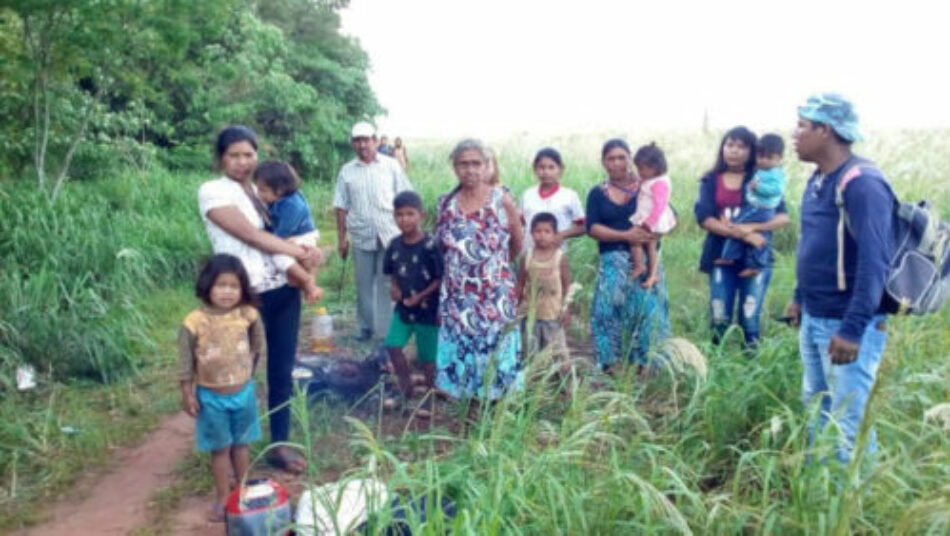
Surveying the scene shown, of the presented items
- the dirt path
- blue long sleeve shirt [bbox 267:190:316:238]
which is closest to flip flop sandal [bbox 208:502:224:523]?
the dirt path

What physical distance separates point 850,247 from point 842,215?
123 mm

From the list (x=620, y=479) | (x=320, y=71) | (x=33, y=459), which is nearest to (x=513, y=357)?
(x=620, y=479)

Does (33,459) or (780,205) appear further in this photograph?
(780,205)

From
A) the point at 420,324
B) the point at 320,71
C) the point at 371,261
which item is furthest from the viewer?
the point at 320,71

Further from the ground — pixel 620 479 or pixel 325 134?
pixel 325 134

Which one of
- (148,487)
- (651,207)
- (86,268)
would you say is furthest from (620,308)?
(86,268)

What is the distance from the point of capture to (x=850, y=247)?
2.75 m

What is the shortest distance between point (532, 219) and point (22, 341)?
3.24m

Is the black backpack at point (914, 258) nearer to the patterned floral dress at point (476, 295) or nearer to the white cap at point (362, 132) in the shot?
the patterned floral dress at point (476, 295)

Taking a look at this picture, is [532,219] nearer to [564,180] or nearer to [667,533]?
[667,533]

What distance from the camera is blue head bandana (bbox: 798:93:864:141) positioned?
2.78m

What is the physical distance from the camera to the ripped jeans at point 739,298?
14.7ft

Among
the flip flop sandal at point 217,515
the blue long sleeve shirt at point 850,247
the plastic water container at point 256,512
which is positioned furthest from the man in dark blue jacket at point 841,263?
the flip flop sandal at point 217,515

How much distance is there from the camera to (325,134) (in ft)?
53.5
